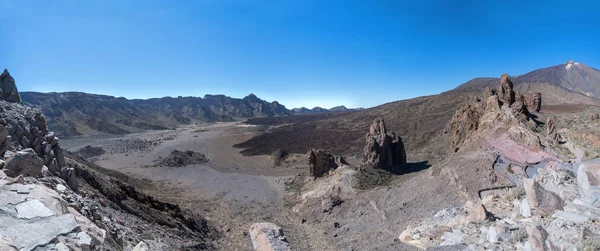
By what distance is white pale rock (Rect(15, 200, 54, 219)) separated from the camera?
→ 4.74m

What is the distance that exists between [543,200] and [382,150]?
691 inches

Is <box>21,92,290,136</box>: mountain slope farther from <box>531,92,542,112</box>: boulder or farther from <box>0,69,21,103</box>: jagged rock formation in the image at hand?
<box>531,92,542,112</box>: boulder

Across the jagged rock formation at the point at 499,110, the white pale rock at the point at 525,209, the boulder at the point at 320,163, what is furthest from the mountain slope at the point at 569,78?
the white pale rock at the point at 525,209

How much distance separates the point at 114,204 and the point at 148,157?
41.3 m

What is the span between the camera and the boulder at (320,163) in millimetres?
25078

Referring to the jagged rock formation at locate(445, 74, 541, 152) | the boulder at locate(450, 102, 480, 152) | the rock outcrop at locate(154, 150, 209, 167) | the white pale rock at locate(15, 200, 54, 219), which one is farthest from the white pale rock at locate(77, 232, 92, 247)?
the rock outcrop at locate(154, 150, 209, 167)

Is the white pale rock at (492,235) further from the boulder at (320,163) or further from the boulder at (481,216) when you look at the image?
the boulder at (320,163)

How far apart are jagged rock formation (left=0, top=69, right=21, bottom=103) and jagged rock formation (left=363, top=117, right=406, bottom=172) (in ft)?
70.5

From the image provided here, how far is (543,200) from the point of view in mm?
8742

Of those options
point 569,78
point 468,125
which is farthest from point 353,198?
point 569,78

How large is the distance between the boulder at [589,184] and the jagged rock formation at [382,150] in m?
15.8

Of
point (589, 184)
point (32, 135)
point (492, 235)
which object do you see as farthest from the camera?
point (32, 135)

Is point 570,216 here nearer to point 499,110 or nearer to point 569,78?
point 499,110

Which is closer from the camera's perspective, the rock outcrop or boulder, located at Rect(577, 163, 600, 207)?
boulder, located at Rect(577, 163, 600, 207)
